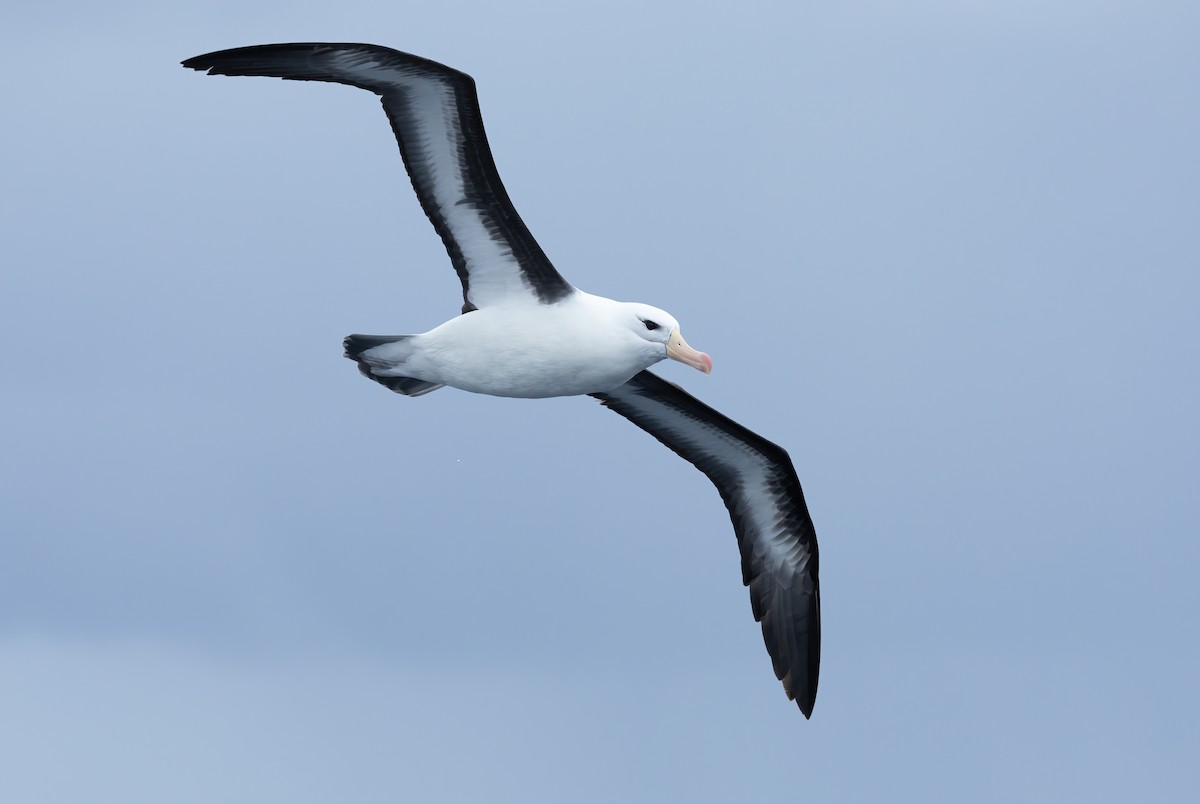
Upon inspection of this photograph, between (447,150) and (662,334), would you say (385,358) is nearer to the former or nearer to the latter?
(447,150)

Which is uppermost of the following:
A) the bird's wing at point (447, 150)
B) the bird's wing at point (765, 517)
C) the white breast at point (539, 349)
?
the bird's wing at point (447, 150)

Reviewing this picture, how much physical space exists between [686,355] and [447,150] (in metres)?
2.53

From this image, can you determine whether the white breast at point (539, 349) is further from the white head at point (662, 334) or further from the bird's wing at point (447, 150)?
the bird's wing at point (447, 150)

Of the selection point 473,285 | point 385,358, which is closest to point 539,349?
point 473,285

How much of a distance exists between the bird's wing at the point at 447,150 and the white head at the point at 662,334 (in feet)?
2.10

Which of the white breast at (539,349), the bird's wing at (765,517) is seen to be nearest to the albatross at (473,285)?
the white breast at (539,349)

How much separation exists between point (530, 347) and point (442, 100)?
2.07m

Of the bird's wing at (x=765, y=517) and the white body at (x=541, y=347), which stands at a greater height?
the white body at (x=541, y=347)

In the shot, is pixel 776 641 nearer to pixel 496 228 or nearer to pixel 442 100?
pixel 496 228

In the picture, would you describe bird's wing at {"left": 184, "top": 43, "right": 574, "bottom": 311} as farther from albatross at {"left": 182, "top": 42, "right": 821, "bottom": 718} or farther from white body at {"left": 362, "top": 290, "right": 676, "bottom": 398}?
white body at {"left": 362, "top": 290, "right": 676, "bottom": 398}

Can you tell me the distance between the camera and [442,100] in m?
13.3

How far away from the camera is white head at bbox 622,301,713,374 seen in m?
13.7

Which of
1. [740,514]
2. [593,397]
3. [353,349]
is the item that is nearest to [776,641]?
[740,514]

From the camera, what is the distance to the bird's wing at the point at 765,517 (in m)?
16.3
